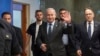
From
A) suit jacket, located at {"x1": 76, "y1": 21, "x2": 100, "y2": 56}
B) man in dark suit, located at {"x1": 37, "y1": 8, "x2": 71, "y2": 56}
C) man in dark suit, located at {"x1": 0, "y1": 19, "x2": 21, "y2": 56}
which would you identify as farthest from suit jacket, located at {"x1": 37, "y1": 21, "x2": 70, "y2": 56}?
man in dark suit, located at {"x1": 0, "y1": 19, "x2": 21, "y2": 56}

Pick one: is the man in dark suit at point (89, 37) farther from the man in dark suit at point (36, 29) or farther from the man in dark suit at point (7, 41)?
the man in dark suit at point (7, 41)

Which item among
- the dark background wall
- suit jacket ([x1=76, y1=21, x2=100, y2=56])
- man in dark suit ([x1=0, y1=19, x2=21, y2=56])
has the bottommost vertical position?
suit jacket ([x1=76, y1=21, x2=100, y2=56])

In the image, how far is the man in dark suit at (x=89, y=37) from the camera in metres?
5.10

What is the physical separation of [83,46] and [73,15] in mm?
4159

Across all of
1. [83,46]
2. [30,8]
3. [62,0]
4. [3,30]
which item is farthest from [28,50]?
[3,30]

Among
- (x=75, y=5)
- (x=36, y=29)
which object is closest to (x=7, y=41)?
(x=36, y=29)

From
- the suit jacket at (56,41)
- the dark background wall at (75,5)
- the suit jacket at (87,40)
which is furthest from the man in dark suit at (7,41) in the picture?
the dark background wall at (75,5)

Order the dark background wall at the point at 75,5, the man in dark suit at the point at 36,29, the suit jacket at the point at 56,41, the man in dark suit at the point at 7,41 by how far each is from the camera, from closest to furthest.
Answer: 1. the man in dark suit at the point at 7,41
2. the suit jacket at the point at 56,41
3. the man in dark suit at the point at 36,29
4. the dark background wall at the point at 75,5

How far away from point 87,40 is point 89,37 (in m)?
0.07

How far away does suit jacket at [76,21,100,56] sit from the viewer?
5.10 metres

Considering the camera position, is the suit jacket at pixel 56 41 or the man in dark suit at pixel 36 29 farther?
the man in dark suit at pixel 36 29

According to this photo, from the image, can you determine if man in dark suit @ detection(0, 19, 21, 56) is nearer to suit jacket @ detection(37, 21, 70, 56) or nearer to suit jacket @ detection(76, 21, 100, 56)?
suit jacket @ detection(37, 21, 70, 56)

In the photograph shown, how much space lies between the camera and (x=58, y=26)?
4.78 meters

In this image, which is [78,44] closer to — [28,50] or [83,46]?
[83,46]
